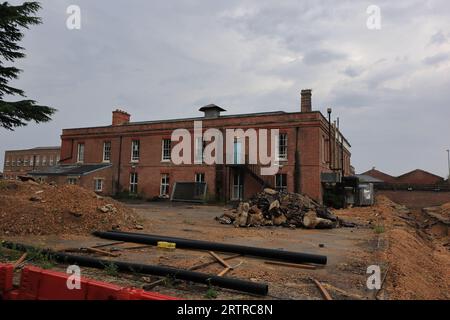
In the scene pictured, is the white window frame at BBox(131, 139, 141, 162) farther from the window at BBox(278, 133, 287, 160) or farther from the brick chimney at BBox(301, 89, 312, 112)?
the brick chimney at BBox(301, 89, 312, 112)

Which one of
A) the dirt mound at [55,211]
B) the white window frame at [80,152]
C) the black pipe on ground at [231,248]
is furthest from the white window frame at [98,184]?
the black pipe on ground at [231,248]

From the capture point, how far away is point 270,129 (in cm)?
2681

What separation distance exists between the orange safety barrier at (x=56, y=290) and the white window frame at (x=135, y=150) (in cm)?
2746

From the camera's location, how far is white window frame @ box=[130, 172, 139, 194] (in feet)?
104

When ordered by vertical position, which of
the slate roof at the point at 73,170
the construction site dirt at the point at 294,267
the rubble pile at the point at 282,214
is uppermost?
the slate roof at the point at 73,170

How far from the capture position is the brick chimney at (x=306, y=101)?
28.1m

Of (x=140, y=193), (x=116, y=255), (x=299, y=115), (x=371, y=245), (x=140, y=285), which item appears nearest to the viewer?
(x=140, y=285)

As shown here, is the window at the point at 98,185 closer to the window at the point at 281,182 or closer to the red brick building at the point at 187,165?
the red brick building at the point at 187,165

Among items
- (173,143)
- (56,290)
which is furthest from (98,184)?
(56,290)

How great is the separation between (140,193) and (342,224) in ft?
66.2

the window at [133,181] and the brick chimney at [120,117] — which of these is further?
the brick chimney at [120,117]

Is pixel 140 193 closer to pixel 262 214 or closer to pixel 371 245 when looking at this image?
pixel 262 214
